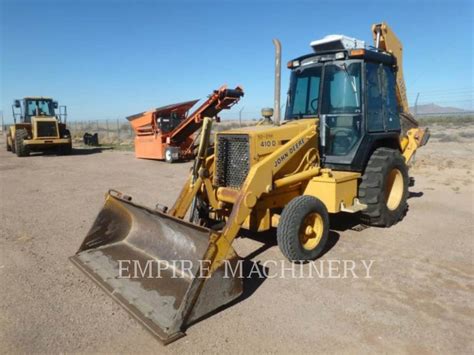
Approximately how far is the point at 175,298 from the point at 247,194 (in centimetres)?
135

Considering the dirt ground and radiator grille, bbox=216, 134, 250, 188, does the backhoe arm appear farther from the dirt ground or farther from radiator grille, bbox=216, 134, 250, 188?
radiator grille, bbox=216, 134, 250, 188

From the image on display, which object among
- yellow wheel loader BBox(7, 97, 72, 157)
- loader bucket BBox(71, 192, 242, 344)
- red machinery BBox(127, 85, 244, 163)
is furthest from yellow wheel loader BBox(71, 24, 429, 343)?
yellow wheel loader BBox(7, 97, 72, 157)

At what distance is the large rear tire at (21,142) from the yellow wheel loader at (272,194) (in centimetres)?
1548

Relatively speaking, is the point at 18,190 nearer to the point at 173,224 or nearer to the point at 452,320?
the point at 173,224

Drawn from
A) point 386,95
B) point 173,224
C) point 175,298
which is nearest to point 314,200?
point 173,224

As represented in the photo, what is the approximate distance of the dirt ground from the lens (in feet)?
10.7

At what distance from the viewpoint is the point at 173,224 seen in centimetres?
433

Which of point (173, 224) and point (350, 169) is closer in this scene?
point (173, 224)

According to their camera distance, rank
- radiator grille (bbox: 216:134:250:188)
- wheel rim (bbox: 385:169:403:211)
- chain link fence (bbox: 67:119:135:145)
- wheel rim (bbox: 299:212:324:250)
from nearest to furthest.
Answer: wheel rim (bbox: 299:212:324:250), radiator grille (bbox: 216:134:250:188), wheel rim (bbox: 385:169:403:211), chain link fence (bbox: 67:119:135:145)

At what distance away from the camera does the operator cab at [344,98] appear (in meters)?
5.86

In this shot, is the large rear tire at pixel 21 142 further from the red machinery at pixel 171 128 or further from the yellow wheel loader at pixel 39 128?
the red machinery at pixel 171 128

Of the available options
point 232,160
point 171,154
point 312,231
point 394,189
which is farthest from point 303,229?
point 171,154

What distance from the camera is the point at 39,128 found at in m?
18.3

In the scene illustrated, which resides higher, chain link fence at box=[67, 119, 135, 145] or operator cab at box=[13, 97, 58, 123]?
operator cab at box=[13, 97, 58, 123]
